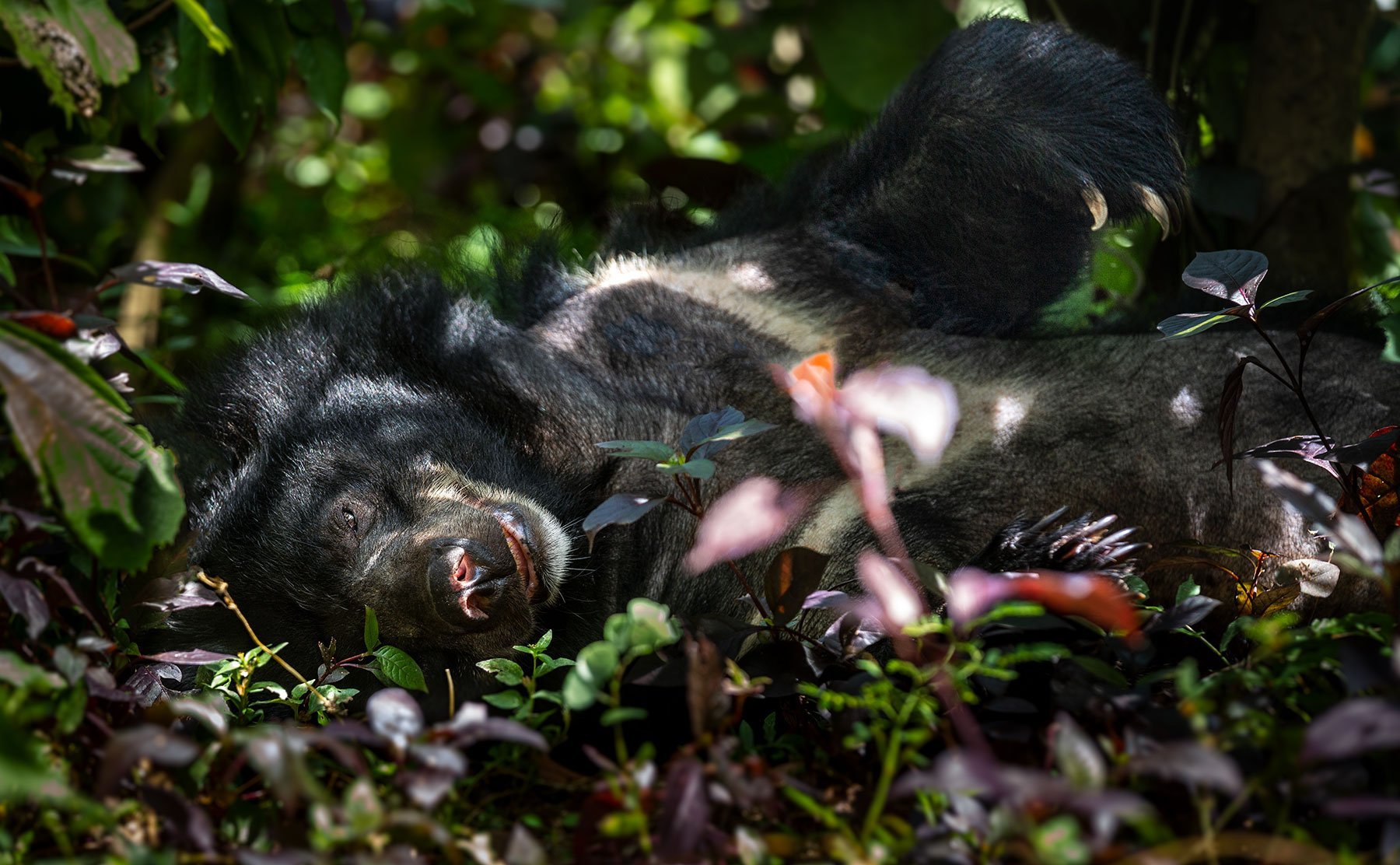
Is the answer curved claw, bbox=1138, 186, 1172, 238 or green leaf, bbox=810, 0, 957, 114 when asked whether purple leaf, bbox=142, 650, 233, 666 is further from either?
green leaf, bbox=810, 0, 957, 114

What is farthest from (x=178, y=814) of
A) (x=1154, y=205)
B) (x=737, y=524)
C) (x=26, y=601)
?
(x=1154, y=205)

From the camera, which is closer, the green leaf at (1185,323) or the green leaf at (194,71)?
the green leaf at (1185,323)

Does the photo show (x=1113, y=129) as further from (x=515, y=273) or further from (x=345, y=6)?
(x=345, y=6)

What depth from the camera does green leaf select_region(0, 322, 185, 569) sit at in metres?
1.24

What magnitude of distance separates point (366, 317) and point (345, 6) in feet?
2.14

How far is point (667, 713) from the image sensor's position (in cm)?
175

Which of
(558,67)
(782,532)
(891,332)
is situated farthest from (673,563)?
(558,67)

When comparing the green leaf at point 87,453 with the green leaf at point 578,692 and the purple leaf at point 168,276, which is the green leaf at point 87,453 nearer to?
the purple leaf at point 168,276

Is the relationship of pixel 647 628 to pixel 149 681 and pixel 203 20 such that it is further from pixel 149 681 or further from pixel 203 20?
pixel 203 20

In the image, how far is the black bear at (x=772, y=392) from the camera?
6.86ft

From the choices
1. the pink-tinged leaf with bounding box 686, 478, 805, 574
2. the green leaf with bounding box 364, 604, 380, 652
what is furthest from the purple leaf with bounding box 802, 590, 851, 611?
the green leaf with bounding box 364, 604, 380, 652

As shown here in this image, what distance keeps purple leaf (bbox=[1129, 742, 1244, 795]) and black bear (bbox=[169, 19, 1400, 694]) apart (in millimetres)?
1074

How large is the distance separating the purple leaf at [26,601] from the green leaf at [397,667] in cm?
45

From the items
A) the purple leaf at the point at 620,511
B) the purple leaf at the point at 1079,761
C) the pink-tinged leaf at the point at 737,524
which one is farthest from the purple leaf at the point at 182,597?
the purple leaf at the point at 1079,761
